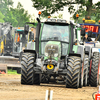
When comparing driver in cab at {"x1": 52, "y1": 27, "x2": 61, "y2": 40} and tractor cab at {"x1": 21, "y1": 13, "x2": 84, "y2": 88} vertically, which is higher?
driver in cab at {"x1": 52, "y1": 27, "x2": 61, "y2": 40}

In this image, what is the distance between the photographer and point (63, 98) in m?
10.8

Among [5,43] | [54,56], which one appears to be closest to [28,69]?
[54,56]

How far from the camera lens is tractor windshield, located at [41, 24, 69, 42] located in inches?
615

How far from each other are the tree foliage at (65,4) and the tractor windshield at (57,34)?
2825 cm

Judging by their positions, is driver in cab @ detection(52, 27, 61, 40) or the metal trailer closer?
driver in cab @ detection(52, 27, 61, 40)

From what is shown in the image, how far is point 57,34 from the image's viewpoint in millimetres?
15617

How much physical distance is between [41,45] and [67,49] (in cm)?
111

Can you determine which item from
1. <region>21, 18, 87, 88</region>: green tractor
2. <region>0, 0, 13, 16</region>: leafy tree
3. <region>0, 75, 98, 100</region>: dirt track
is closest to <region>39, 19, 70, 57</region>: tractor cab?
<region>21, 18, 87, 88</region>: green tractor

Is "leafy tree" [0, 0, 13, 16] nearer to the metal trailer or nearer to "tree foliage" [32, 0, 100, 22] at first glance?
"tree foliage" [32, 0, 100, 22]

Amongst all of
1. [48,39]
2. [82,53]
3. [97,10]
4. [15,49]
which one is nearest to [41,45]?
[48,39]

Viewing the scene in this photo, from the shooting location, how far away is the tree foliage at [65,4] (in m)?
44.3

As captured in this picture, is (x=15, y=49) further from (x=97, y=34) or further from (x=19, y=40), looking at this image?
(x=97, y=34)

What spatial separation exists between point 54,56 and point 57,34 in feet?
3.80

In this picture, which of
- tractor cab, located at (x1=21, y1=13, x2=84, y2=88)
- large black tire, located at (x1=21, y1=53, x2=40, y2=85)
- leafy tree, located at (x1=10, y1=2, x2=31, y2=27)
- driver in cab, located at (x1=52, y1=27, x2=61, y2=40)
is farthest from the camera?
leafy tree, located at (x1=10, y1=2, x2=31, y2=27)
